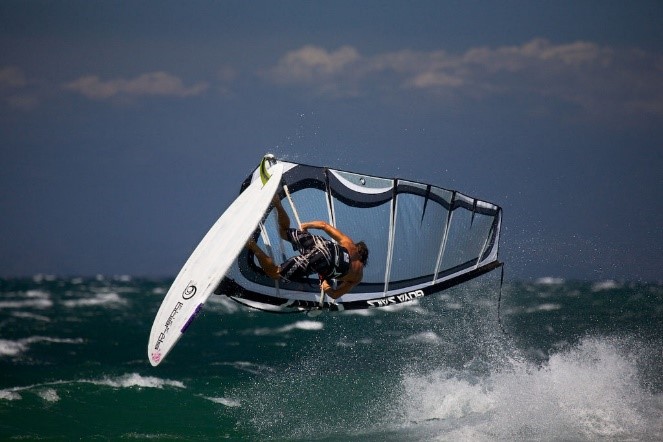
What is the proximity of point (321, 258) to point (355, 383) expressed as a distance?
4.07 meters

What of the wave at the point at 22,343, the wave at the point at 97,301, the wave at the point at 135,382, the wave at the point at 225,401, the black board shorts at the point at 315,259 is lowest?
the wave at the point at 225,401

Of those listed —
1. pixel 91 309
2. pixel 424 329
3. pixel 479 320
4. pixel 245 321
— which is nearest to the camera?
pixel 479 320

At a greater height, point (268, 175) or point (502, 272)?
point (268, 175)

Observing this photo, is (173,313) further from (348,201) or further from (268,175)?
(348,201)

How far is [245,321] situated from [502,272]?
11.1 meters

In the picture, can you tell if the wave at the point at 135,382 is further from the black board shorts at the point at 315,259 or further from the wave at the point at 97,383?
the black board shorts at the point at 315,259

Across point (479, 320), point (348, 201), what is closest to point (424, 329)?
point (479, 320)

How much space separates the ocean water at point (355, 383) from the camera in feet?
28.1

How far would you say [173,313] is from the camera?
7027 mm

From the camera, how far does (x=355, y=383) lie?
36.2 ft

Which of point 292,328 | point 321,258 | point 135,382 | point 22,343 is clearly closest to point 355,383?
point 135,382

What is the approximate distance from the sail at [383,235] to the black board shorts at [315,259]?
20.7 inches

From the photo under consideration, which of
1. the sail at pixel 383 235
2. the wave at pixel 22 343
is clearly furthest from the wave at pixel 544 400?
the wave at pixel 22 343

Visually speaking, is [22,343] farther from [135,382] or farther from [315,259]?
[315,259]
